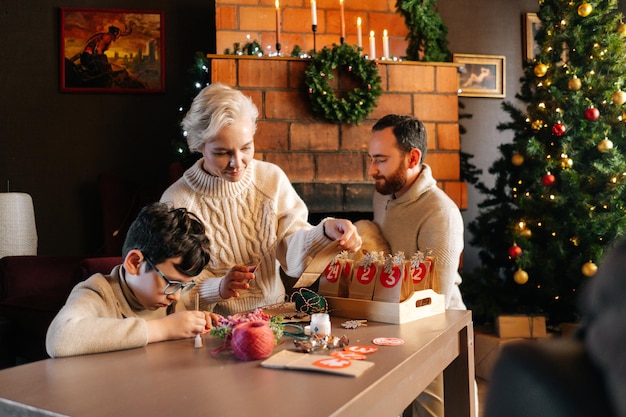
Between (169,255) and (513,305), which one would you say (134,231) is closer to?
(169,255)

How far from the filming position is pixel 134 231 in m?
1.63

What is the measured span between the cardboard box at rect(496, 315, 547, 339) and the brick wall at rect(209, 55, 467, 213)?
107cm

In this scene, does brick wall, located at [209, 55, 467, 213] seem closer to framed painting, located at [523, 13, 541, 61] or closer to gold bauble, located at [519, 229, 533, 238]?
gold bauble, located at [519, 229, 533, 238]

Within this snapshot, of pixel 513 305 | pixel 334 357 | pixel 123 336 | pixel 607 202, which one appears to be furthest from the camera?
pixel 513 305

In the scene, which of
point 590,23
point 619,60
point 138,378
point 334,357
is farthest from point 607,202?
point 138,378

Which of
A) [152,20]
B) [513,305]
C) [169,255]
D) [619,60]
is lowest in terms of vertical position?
[513,305]

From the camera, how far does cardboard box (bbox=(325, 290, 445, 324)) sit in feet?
5.63

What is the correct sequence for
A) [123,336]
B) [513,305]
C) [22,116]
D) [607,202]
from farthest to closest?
[22,116]
[513,305]
[607,202]
[123,336]

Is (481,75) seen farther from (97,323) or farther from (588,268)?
(97,323)

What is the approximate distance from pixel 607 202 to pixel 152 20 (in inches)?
133

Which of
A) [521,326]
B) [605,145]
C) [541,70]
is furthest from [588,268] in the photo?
[541,70]

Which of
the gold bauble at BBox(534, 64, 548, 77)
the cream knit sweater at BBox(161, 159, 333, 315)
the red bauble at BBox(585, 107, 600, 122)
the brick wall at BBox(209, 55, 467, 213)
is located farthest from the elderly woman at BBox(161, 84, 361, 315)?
the gold bauble at BBox(534, 64, 548, 77)

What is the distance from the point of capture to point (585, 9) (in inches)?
152

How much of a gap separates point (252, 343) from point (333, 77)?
114 inches
